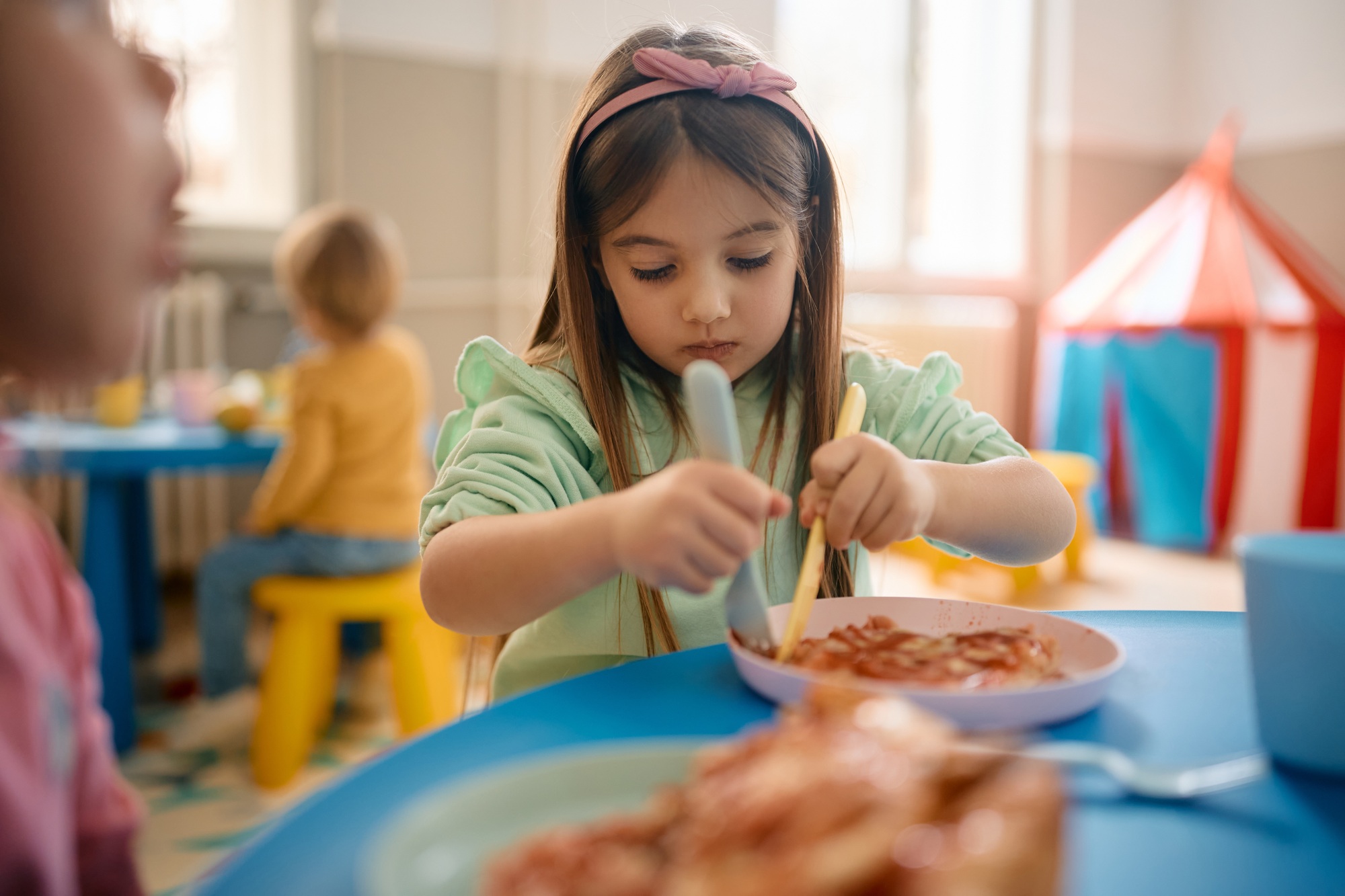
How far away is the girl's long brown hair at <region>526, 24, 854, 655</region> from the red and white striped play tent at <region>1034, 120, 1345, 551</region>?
8.85 ft

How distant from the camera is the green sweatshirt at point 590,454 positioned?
76cm

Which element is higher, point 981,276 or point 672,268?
point 981,276

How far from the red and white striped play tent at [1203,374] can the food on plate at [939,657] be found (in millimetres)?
3042

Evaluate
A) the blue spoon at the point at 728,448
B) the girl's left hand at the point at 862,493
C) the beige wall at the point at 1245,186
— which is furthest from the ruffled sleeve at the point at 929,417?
the beige wall at the point at 1245,186

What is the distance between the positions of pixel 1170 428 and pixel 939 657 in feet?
10.3

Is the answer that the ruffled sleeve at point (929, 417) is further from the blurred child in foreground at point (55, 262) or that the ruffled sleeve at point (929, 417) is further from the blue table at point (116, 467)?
the blue table at point (116, 467)

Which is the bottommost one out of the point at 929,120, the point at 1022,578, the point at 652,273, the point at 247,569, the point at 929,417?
the point at 1022,578

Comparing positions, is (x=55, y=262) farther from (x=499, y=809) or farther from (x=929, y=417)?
(x=929, y=417)

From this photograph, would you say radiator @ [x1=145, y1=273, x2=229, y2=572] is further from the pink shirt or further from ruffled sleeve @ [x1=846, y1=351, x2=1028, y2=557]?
the pink shirt

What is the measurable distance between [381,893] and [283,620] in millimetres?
1560

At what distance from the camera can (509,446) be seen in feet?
2.54

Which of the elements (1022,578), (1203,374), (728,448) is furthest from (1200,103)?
(728,448)

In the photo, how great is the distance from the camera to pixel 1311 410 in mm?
3053

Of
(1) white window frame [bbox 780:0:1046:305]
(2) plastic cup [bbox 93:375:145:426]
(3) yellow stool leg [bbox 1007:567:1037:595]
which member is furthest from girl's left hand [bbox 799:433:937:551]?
(1) white window frame [bbox 780:0:1046:305]
